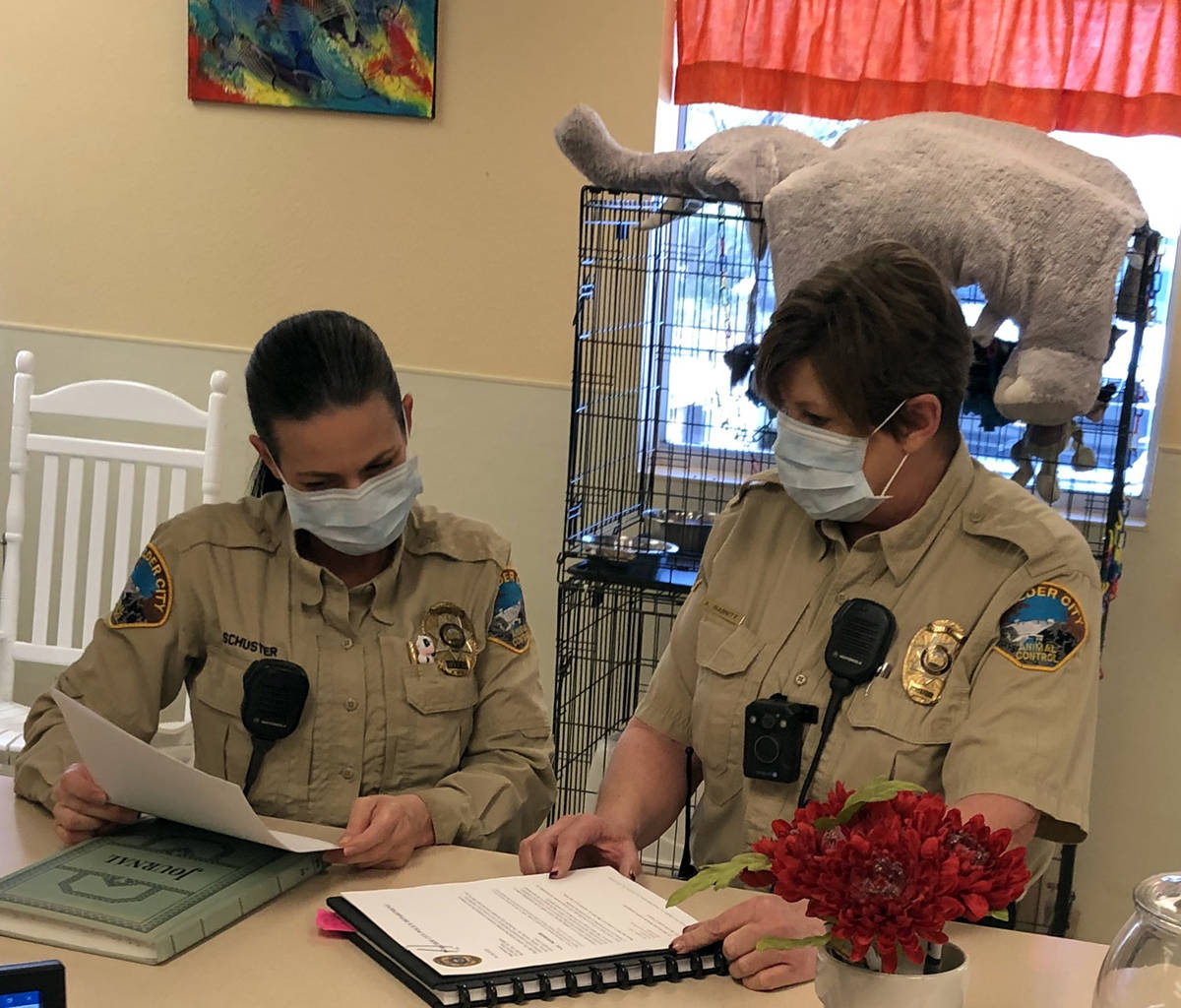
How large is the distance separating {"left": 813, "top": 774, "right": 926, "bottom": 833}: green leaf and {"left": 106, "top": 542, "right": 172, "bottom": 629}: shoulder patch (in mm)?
960

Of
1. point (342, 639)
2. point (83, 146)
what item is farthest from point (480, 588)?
point (83, 146)

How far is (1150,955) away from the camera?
888mm

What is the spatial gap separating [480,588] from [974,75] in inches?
73.0

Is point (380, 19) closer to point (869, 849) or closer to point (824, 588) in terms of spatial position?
point (824, 588)

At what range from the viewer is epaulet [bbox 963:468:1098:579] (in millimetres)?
1519

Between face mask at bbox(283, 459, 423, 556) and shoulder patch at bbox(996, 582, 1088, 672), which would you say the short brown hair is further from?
face mask at bbox(283, 459, 423, 556)

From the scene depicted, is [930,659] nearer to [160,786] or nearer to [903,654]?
[903,654]

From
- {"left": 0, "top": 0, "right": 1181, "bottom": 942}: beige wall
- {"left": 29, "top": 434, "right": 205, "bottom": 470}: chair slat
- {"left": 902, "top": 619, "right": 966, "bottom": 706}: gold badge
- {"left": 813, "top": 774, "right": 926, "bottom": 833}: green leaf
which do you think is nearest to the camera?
{"left": 813, "top": 774, "right": 926, "bottom": 833}: green leaf

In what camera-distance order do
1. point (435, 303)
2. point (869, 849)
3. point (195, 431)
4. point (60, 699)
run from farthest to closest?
point (195, 431), point (435, 303), point (60, 699), point (869, 849)

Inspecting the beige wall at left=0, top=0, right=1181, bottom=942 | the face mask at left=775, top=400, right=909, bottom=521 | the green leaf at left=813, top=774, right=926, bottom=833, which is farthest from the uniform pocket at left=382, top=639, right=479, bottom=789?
the beige wall at left=0, top=0, right=1181, bottom=942

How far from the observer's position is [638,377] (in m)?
3.17

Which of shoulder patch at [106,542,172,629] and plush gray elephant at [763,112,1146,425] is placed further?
plush gray elephant at [763,112,1146,425]

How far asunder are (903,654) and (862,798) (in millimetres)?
569

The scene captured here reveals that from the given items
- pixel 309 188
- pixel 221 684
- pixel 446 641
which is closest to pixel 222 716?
pixel 221 684
